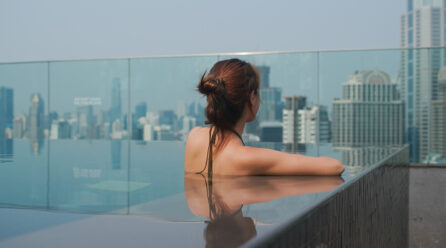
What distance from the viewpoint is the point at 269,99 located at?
15.9 ft

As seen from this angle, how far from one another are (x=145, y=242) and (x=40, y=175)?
133 centimetres

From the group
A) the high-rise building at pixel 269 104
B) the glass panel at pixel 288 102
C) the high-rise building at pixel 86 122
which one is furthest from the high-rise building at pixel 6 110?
the high-rise building at pixel 269 104

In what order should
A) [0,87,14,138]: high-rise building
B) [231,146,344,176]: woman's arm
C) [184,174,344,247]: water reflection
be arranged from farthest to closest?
[0,87,14,138]: high-rise building → [231,146,344,176]: woman's arm → [184,174,344,247]: water reflection

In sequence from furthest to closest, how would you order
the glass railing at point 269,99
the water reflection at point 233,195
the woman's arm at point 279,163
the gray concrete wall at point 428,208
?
the glass railing at point 269,99 < the gray concrete wall at point 428,208 < the woman's arm at point 279,163 < the water reflection at point 233,195

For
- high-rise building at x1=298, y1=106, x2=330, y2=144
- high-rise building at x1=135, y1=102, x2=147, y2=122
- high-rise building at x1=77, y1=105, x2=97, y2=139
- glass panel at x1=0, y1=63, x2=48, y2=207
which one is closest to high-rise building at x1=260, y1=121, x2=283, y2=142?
high-rise building at x1=298, y1=106, x2=330, y2=144

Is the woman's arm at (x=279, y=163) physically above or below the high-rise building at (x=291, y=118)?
below

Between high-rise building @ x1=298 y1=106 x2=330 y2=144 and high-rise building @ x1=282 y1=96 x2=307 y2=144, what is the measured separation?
0.18ft

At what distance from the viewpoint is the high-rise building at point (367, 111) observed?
4.26 m

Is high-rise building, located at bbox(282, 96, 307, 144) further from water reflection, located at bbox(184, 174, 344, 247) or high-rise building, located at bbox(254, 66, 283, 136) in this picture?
water reflection, located at bbox(184, 174, 344, 247)

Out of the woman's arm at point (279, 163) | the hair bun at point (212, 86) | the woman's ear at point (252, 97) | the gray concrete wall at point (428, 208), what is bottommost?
the gray concrete wall at point (428, 208)

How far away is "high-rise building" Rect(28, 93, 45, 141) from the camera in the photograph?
5074mm

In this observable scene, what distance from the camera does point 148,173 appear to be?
1856 mm

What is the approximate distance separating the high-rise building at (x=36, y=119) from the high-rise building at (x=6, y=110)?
10.9 inches

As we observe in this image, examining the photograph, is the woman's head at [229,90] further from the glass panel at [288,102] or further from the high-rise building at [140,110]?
the high-rise building at [140,110]
